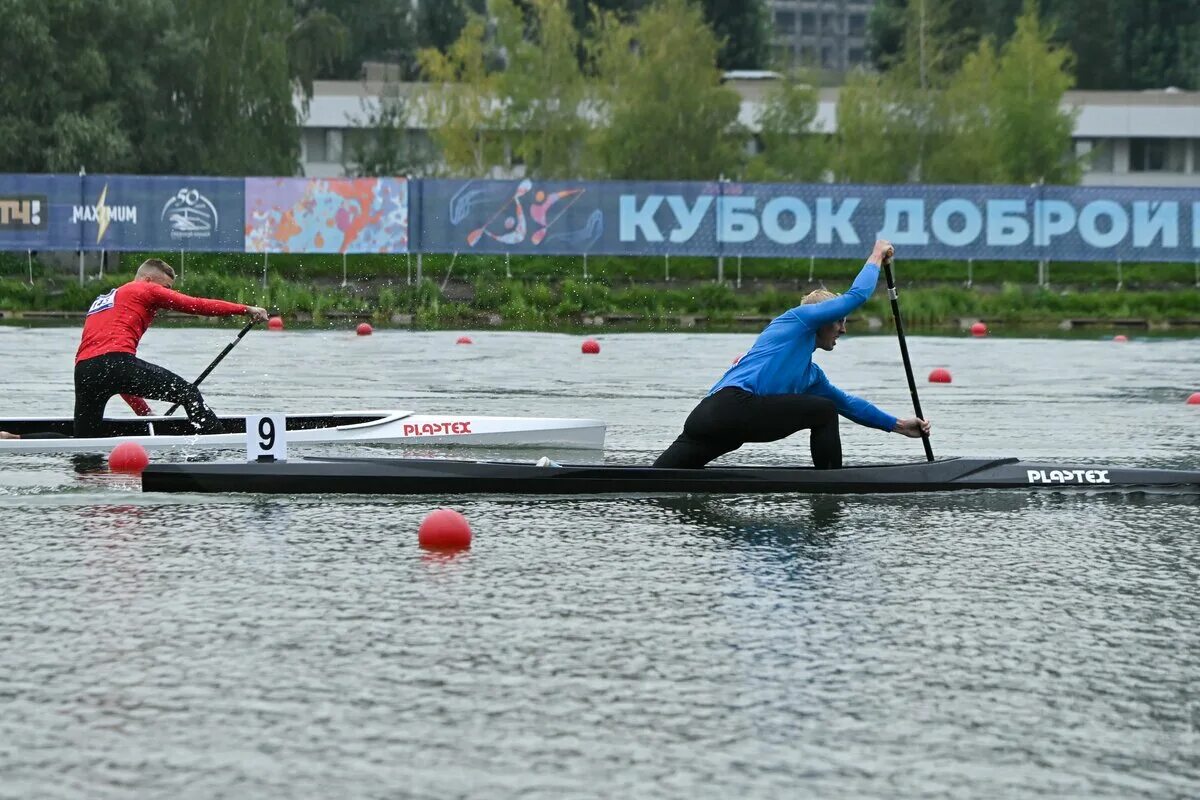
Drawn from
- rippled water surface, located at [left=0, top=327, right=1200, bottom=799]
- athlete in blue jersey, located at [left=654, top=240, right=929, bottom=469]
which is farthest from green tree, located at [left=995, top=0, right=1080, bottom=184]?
athlete in blue jersey, located at [left=654, top=240, right=929, bottom=469]

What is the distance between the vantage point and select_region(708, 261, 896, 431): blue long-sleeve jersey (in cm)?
1120

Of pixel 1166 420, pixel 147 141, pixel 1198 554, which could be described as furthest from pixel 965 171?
pixel 1198 554

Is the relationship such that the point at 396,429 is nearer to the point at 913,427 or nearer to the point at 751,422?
the point at 751,422

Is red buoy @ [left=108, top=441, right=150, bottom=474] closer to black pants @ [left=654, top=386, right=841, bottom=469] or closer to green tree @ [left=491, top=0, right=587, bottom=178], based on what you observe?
black pants @ [left=654, top=386, right=841, bottom=469]

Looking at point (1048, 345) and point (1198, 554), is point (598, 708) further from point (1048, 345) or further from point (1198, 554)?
point (1048, 345)

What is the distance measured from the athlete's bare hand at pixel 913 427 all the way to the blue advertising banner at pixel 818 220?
2377 centimetres

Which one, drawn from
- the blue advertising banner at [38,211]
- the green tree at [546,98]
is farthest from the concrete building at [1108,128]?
the blue advertising banner at [38,211]

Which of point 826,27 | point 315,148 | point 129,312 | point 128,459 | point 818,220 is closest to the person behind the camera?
point 128,459

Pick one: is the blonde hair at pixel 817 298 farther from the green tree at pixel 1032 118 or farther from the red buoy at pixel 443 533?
the green tree at pixel 1032 118

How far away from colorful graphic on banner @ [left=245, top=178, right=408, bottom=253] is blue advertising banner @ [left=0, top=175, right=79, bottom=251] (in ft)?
10.0

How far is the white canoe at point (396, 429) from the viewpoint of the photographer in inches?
536

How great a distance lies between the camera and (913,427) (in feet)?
37.6

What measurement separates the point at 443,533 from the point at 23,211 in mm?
26697

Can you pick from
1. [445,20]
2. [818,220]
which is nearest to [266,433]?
[818,220]
